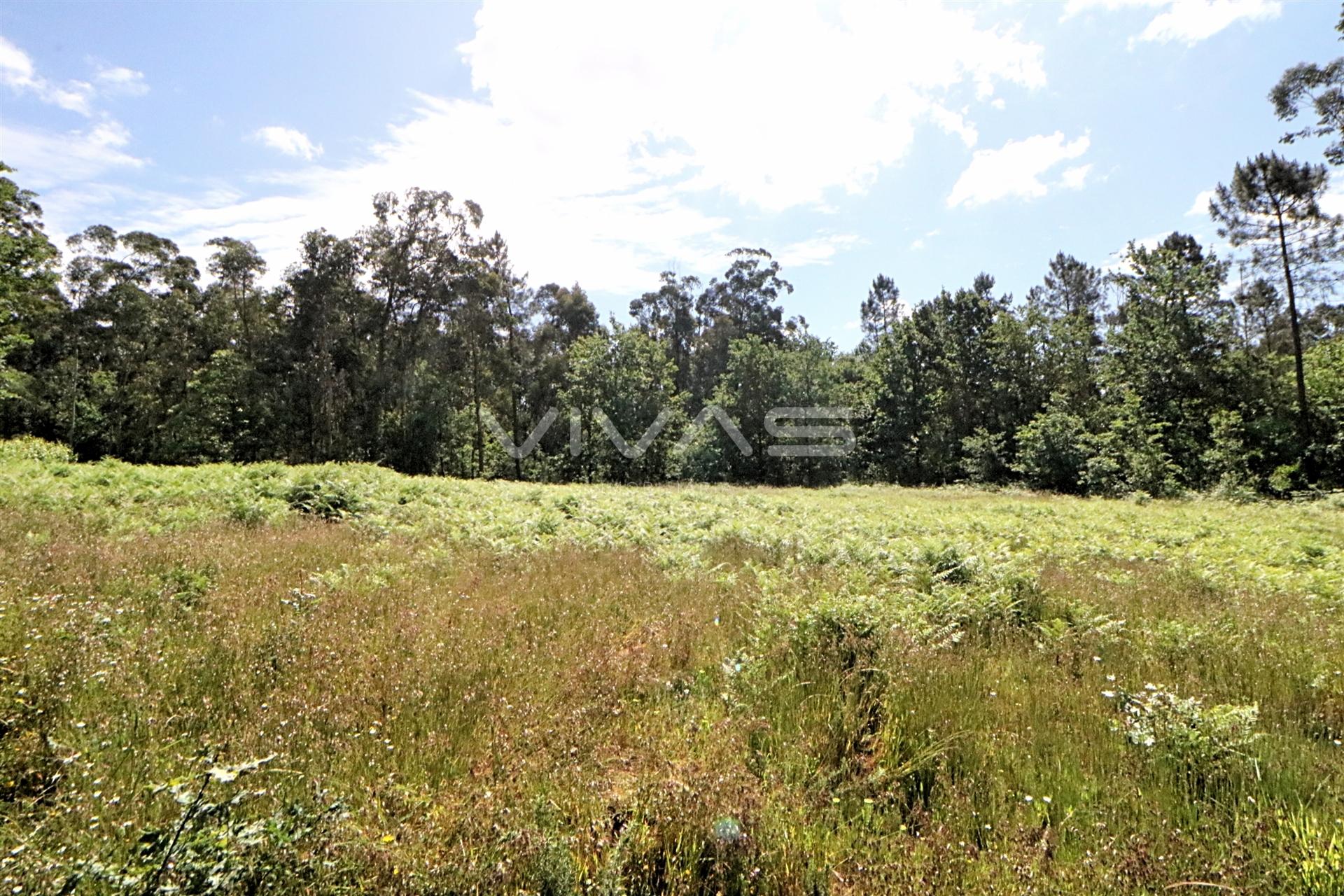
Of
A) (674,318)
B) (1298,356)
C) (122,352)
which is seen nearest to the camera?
(1298,356)

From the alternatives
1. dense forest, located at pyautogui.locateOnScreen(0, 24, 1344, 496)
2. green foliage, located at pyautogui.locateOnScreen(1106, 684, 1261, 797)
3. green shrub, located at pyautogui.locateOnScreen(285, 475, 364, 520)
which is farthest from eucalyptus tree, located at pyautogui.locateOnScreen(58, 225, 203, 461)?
green foliage, located at pyautogui.locateOnScreen(1106, 684, 1261, 797)

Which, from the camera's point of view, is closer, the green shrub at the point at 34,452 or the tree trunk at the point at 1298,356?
the green shrub at the point at 34,452

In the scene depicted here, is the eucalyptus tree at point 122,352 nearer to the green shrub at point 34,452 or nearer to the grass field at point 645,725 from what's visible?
the green shrub at point 34,452

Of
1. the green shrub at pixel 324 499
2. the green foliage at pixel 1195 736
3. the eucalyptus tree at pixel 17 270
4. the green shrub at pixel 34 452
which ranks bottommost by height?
the green foliage at pixel 1195 736

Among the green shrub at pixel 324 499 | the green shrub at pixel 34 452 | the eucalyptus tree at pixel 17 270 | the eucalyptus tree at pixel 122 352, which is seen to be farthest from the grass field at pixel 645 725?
the eucalyptus tree at pixel 122 352

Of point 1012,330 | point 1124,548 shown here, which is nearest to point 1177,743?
point 1124,548

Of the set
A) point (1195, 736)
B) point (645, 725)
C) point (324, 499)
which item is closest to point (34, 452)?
point (324, 499)

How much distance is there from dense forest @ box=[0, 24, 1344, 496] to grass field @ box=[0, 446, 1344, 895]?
27.6m

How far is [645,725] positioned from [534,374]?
1610 inches

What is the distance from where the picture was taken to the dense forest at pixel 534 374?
99.7 ft

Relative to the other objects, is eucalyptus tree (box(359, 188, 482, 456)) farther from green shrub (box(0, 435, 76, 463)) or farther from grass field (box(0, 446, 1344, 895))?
grass field (box(0, 446, 1344, 895))

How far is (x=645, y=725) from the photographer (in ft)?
12.8

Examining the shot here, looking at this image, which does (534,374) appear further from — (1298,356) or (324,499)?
(1298,356)

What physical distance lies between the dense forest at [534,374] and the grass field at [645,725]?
27.6 meters
